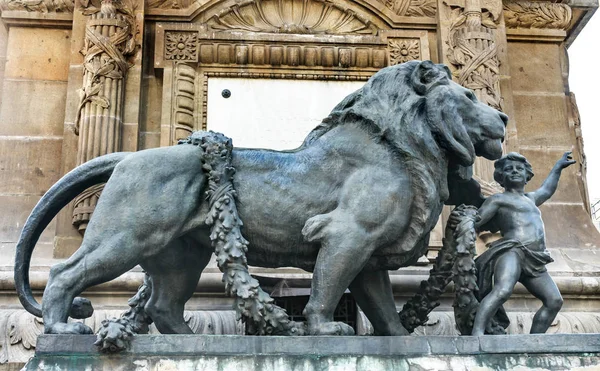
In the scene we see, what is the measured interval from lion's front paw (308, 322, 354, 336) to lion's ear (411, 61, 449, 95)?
6.13 ft

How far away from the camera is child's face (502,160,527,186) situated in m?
6.84

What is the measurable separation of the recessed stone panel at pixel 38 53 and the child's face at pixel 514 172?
18.8ft

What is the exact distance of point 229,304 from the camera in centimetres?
897

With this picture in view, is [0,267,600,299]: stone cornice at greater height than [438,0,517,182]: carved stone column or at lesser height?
lesser

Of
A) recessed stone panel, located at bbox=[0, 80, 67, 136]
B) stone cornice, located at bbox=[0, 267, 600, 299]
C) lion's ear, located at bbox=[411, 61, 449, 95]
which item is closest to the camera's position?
lion's ear, located at bbox=[411, 61, 449, 95]

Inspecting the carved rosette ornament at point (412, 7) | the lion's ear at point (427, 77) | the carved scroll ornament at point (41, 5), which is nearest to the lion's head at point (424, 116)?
the lion's ear at point (427, 77)

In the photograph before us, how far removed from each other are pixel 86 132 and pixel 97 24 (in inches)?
54.7

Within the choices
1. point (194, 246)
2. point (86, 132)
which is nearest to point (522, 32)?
point (86, 132)

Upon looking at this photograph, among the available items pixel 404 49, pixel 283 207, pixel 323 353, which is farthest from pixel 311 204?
pixel 404 49

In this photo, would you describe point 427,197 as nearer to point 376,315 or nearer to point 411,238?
point 411,238

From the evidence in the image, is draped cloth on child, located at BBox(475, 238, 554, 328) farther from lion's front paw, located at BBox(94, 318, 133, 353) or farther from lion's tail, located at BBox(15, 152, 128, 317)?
lion's tail, located at BBox(15, 152, 128, 317)

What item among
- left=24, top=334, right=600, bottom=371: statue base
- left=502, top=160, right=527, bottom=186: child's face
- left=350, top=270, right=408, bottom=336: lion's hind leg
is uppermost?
left=502, top=160, right=527, bottom=186: child's face

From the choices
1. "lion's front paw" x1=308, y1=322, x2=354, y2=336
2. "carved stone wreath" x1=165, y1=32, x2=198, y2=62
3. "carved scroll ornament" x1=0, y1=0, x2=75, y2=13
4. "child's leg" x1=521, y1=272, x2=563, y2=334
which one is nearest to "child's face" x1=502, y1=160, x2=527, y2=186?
"child's leg" x1=521, y1=272, x2=563, y2=334

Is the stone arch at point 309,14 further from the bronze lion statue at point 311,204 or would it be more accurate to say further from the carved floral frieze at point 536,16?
the bronze lion statue at point 311,204
